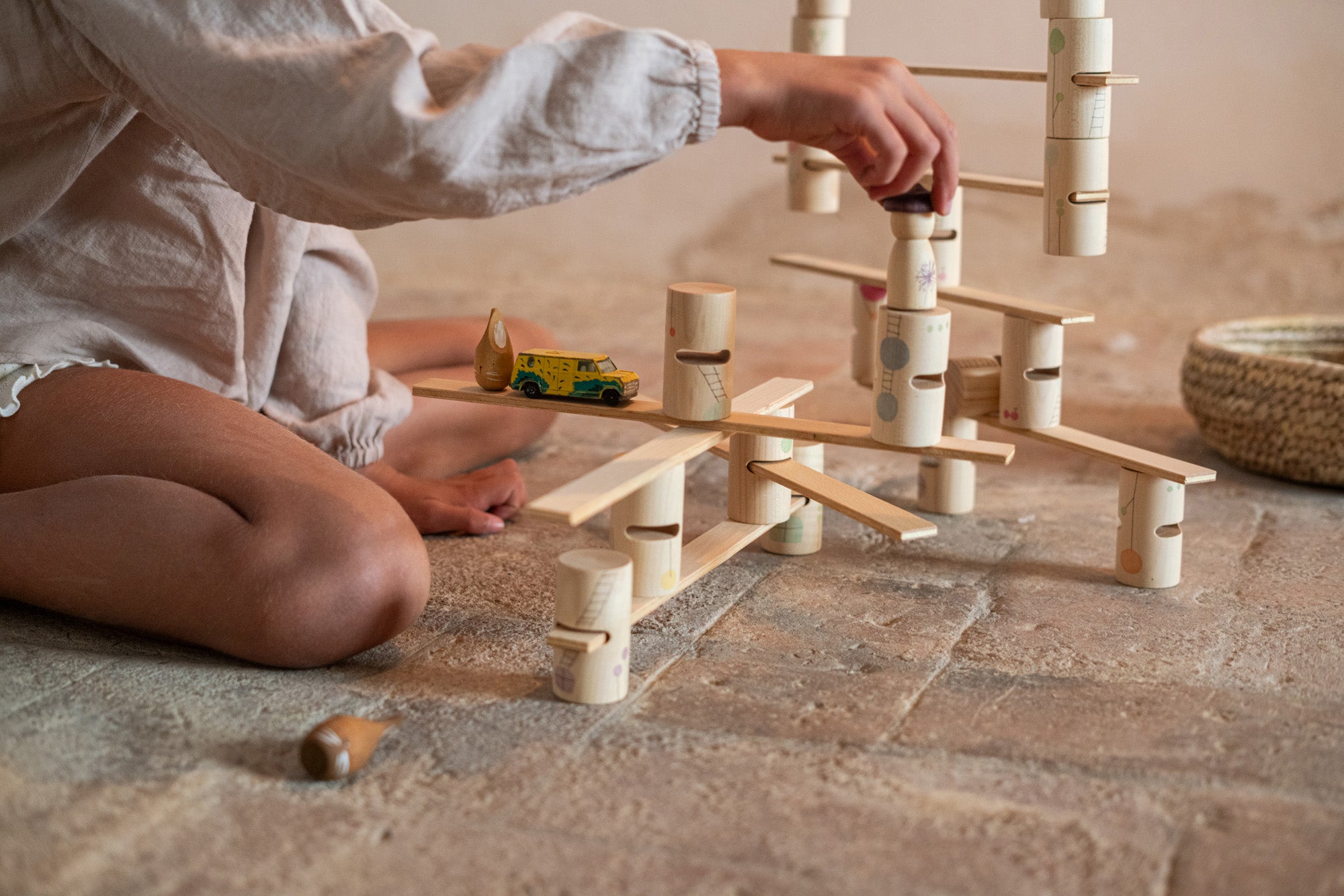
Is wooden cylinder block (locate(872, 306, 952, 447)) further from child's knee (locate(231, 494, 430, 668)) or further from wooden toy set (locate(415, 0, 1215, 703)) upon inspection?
child's knee (locate(231, 494, 430, 668))

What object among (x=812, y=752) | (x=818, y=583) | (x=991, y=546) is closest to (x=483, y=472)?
(x=818, y=583)

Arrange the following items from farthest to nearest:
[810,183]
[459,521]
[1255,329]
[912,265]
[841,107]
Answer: [1255,329], [810,183], [459,521], [912,265], [841,107]

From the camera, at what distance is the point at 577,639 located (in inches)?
41.7

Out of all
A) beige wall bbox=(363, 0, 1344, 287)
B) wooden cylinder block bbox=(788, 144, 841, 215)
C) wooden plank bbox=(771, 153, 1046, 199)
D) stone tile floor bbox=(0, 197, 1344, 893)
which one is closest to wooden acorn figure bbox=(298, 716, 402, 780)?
stone tile floor bbox=(0, 197, 1344, 893)

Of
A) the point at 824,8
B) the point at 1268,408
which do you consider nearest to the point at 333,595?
the point at 824,8

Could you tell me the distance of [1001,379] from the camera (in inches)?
57.9

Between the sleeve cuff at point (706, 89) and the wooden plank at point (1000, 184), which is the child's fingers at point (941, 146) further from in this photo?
the wooden plank at point (1000, 184)

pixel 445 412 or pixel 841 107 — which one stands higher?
pixel 841 107

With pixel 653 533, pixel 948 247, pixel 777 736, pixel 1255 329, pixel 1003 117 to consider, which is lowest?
pixel 777 736

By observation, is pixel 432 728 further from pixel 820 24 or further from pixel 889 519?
pixel 820 24

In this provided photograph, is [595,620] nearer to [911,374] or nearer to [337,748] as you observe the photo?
[337,748]

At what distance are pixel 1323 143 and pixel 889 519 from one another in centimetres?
230

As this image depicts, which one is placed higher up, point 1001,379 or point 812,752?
point 1001,379

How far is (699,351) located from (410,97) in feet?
1.20
